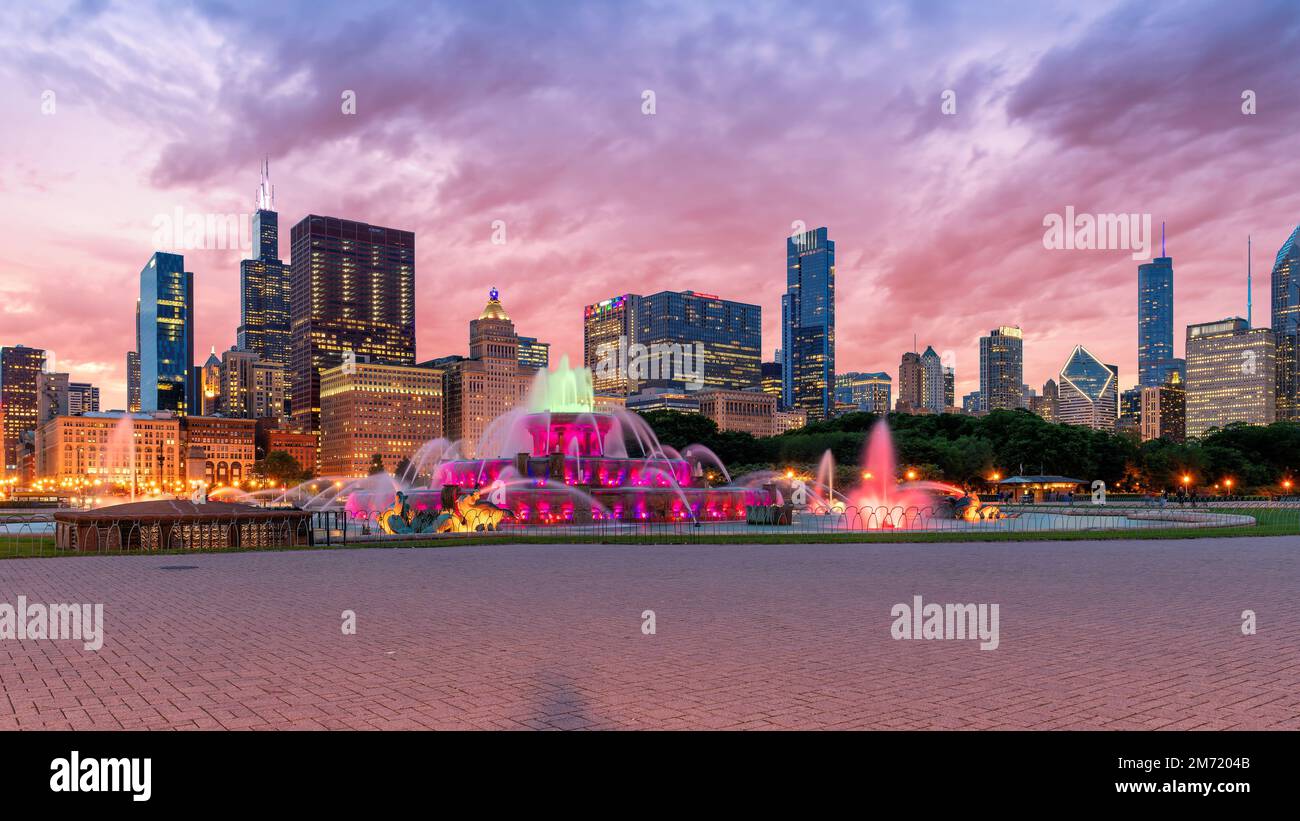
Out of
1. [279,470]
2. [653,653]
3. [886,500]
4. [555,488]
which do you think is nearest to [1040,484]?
[886,500]

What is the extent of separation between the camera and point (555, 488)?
142 feet

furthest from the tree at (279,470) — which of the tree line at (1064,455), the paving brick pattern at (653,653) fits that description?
the paving brick pattern at (653,653)

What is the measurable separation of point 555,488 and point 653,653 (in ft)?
108

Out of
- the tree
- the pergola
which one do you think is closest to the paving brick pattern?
the pergola

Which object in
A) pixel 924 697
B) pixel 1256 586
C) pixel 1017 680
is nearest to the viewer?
pixel 924 697

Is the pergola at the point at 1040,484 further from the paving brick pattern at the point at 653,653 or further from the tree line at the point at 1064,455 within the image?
the paving brick pattern at the point at 653,653

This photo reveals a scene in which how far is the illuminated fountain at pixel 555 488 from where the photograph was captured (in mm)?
40094

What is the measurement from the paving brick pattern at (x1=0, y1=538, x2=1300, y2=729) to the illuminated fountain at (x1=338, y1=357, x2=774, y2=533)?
1930 cm

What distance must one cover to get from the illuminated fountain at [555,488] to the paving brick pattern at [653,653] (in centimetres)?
1930

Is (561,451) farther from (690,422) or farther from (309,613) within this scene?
(690,422)

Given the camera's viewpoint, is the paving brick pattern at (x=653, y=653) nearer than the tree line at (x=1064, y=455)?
Yes

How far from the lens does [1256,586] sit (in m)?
17.3
